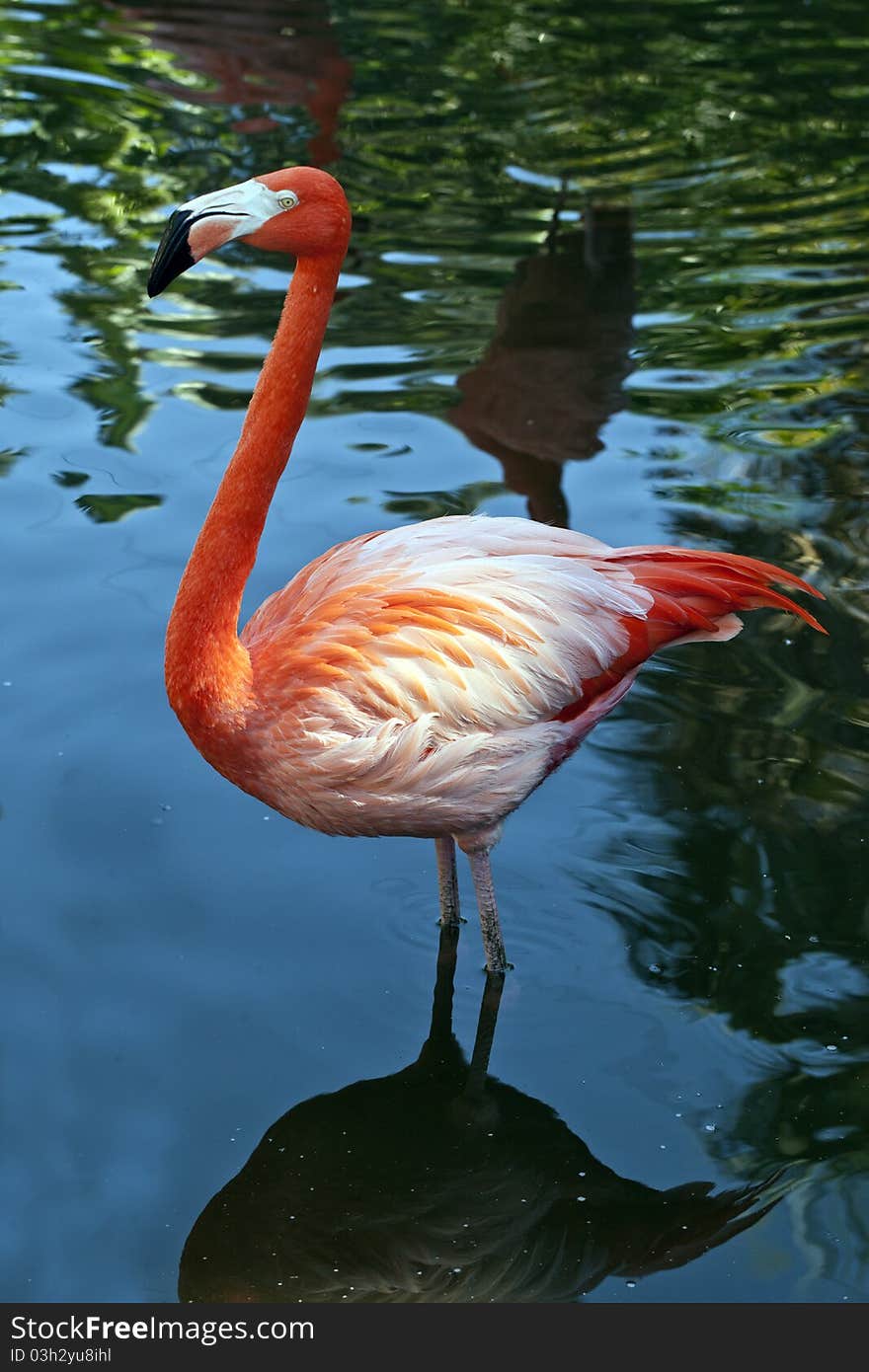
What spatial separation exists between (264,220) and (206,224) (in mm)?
160

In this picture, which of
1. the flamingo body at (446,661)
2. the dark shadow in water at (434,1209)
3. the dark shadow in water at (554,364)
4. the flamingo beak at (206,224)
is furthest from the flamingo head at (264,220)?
the dark shadow in water at (554,364)

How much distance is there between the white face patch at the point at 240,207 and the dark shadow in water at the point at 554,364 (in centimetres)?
242

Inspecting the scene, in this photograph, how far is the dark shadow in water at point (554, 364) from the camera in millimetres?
6062

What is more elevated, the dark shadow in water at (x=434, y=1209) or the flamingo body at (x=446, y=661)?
the flamingo body at (x=446, y=661)

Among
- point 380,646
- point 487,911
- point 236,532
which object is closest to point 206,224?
point 236,532

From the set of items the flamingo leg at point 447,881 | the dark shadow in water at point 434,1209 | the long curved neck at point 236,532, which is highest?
the long curved neck at point 236,532

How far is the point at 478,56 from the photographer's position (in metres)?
10.1

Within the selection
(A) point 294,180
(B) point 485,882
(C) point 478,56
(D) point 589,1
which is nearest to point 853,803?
(B) point 485,882

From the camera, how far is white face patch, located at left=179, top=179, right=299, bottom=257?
10.3 ft

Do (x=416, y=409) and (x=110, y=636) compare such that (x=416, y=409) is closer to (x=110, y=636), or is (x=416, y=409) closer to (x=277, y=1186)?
(x=110, y=636)

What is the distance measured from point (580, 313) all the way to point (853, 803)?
333 centimetres

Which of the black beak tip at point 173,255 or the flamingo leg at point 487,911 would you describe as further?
the flamingo leg at point 487,911

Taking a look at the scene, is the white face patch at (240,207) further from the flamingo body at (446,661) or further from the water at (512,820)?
the water at (512,820)

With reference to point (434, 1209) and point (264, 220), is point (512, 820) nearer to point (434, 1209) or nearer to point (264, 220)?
point (434, 1209)
